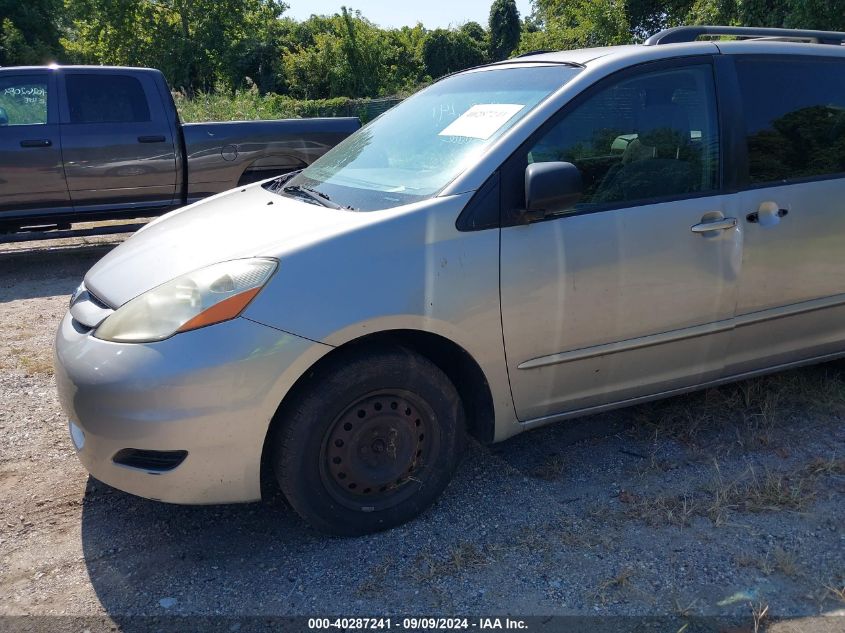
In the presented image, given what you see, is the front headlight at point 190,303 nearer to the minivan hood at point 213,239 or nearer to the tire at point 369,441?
the minivan hood at point 213,239

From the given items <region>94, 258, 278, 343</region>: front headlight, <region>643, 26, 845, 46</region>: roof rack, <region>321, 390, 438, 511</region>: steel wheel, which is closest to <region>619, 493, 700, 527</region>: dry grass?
<region>321, 390, 438, 511</region>: steel wheel

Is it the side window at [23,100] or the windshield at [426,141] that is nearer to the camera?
the windshield at [426,141]

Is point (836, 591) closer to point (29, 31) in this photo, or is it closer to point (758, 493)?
point (758, 493)

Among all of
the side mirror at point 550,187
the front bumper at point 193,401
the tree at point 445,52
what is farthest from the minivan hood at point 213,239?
the tree at point 445,52

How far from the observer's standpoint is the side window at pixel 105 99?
7598mm

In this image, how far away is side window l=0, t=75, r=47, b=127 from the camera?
24.2 ft

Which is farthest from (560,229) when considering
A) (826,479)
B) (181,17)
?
(181,17)

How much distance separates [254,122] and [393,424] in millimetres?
6017

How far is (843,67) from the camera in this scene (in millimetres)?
3711

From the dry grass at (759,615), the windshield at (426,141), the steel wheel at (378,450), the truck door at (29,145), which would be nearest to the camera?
the dry grass at (759,615)

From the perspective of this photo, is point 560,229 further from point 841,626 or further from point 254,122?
point 254,122

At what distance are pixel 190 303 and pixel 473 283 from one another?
103cm

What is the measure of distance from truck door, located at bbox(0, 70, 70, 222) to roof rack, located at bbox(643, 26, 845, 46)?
20.1ft

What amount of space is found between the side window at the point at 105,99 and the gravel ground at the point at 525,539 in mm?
4726
